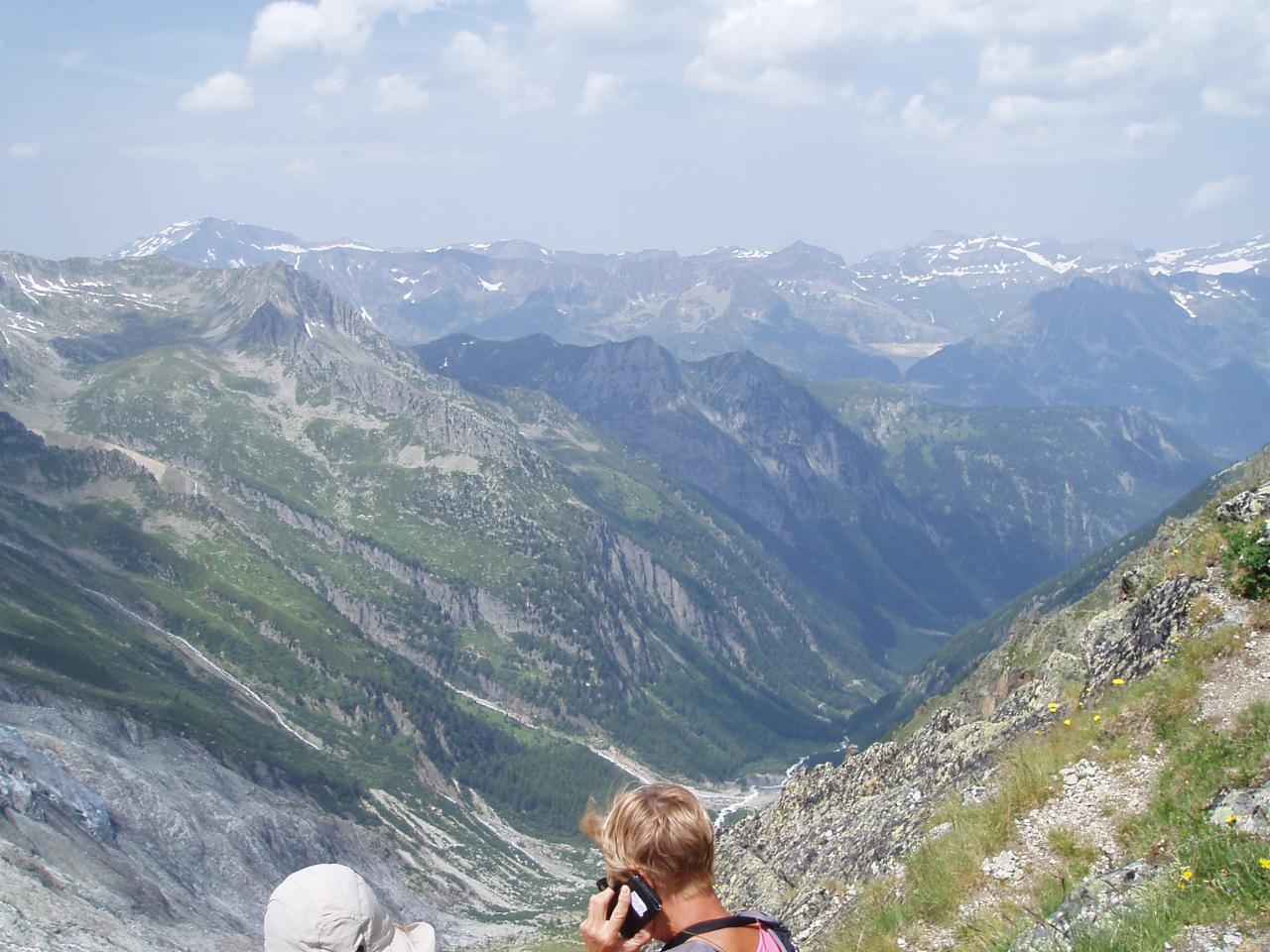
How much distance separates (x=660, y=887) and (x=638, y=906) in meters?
0.28

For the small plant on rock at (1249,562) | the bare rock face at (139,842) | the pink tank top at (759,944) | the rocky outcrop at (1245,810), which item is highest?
the pink tank top at (759,944)

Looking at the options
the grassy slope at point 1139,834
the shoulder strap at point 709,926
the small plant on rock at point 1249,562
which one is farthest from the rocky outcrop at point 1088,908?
the small plant on rock at point 1249,562

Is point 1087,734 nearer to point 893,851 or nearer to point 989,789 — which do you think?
point 989,789

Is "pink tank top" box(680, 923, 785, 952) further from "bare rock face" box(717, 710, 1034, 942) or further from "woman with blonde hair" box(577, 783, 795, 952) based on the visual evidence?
"bare rock face" box(717, 710, 1034, 942)

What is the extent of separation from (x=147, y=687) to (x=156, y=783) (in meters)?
60.8

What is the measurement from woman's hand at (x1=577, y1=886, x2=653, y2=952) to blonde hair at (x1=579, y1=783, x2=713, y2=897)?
0.64 ft

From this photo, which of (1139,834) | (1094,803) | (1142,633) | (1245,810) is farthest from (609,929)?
(1142,633)

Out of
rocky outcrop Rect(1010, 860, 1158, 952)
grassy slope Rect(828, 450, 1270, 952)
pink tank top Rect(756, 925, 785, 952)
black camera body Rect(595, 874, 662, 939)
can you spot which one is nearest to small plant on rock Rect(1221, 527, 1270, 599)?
grassy slope Rect(828, 450, 1270, 952)

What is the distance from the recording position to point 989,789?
1953 centimetres

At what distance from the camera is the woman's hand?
8508 millimetres

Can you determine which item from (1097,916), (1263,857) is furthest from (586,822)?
(1263,857)

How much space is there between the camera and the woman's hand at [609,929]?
335 inches

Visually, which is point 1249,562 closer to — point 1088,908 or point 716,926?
point 1088,908

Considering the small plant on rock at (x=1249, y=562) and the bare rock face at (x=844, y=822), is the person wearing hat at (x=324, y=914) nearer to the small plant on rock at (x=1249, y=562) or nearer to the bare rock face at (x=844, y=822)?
the bare rock face at (x=844, y=822)
